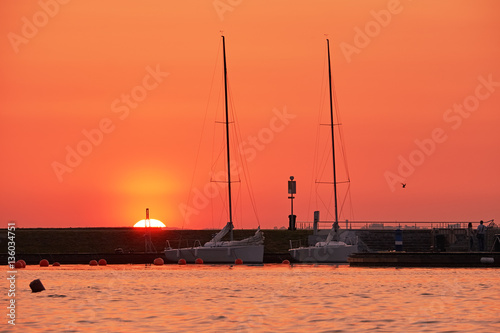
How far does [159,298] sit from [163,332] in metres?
14.1

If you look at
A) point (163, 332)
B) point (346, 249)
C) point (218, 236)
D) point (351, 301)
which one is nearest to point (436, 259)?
point (346, 249)

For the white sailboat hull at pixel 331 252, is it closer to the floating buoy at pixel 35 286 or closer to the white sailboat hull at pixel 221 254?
the white sailboat hull at pixel 221 254

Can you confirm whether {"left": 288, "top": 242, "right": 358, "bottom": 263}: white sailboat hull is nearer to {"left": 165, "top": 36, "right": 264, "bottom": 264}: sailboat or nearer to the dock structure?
{"left": 165, "top": 36, "right": 264, "bottom": 264}: sailboat

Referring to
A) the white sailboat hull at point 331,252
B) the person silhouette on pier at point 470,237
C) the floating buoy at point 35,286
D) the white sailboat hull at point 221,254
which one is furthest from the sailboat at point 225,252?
the floating buoy at point 35,286

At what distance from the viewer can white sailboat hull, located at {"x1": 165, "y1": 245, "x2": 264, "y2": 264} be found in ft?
264

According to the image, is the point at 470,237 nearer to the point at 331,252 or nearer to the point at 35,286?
the point at 331,252

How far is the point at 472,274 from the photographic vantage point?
6328 cm

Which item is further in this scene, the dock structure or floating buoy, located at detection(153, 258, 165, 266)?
floating buoy, located at detection(153, 258, 165, 266)

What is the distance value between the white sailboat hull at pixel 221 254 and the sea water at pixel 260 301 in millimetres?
10506

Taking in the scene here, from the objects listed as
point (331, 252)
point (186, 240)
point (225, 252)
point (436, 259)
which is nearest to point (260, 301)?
point (436, 259)

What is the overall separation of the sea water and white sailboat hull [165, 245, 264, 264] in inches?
414

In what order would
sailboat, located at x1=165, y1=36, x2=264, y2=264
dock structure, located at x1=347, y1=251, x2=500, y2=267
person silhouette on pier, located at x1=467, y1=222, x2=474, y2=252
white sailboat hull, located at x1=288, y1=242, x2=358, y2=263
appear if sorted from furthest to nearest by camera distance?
person silhouette on pier, located at x1=467, y1=222, x2=474, y2=252, white sailboat hull, located at x1=288, y1=242, x2=358, y2=263, sailboat, located at x1=165, y1=36, x2=264, y2=264, dock structure, located at x1=347, y1=251, x2=500, y2=267

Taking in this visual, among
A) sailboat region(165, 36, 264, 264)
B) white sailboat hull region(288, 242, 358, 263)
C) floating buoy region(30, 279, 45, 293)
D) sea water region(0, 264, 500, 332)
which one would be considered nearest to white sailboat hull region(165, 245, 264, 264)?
sailboat region(165, 36, 264, 264)

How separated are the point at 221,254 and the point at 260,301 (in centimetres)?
3674
